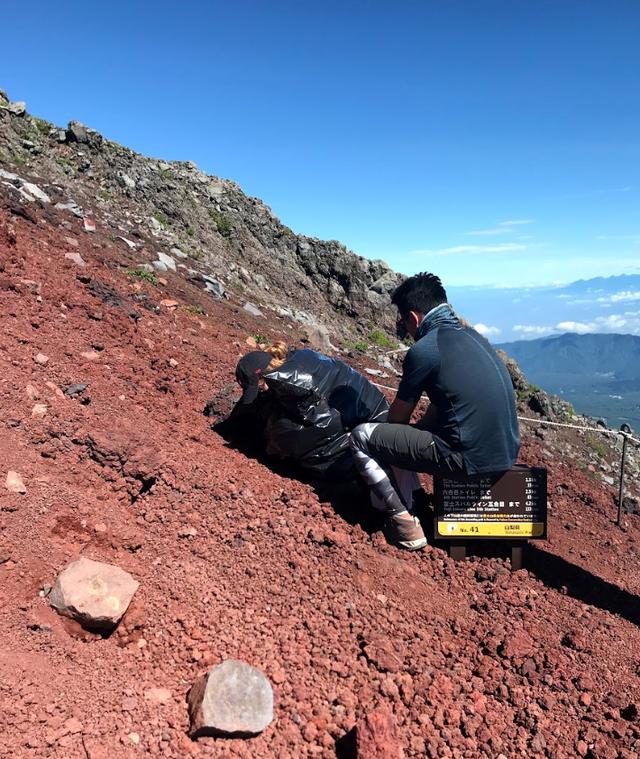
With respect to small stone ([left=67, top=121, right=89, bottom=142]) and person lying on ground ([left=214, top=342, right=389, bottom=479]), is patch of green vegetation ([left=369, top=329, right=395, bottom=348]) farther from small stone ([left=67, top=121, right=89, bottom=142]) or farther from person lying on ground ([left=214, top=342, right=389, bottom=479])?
person lying on ground ([left=214, top=342, right=389, bottom=479])

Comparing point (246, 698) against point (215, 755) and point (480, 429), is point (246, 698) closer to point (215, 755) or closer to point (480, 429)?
point (215, 755)

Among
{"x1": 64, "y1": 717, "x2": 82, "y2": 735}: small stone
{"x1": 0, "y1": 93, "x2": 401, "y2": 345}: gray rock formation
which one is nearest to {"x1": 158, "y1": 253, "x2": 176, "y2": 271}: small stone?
{"x1": 0, "y1": 93, "x2": 401, "y2": 345}: gray rock formation

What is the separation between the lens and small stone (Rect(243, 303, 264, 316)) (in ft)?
37.8

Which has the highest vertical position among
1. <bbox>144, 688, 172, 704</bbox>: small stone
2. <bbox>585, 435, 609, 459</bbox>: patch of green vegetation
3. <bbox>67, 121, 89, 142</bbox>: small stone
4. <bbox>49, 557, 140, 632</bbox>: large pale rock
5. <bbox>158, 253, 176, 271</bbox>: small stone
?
<bbox>67, 121, 89, 142</bbox>: small stone

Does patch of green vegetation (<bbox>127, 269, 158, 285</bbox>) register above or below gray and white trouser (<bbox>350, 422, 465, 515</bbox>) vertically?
above

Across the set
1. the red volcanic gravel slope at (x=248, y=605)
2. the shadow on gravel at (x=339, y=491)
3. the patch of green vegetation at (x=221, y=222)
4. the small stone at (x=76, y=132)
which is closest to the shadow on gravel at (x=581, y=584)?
the red volcanic gravel slope at (x=248, y=605)

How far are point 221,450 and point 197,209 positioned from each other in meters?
15.0

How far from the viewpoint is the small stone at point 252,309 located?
37.8ft

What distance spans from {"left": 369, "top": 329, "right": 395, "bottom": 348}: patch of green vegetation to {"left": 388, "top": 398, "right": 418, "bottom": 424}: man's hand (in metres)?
12.0

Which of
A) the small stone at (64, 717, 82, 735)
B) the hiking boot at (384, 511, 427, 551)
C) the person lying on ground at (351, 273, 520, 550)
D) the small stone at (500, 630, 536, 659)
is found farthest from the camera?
the hiking boot at (384, 511, 427, 551)

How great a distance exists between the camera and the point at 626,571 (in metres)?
4.70

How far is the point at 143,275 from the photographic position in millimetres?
8594

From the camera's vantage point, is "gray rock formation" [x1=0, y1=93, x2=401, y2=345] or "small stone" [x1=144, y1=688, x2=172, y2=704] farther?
"gray rock formation" [x1=0, y1=93, x2=401, y2=345]

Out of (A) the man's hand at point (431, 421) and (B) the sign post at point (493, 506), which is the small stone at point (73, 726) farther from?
(A) the man's hand at point (431, 421)
